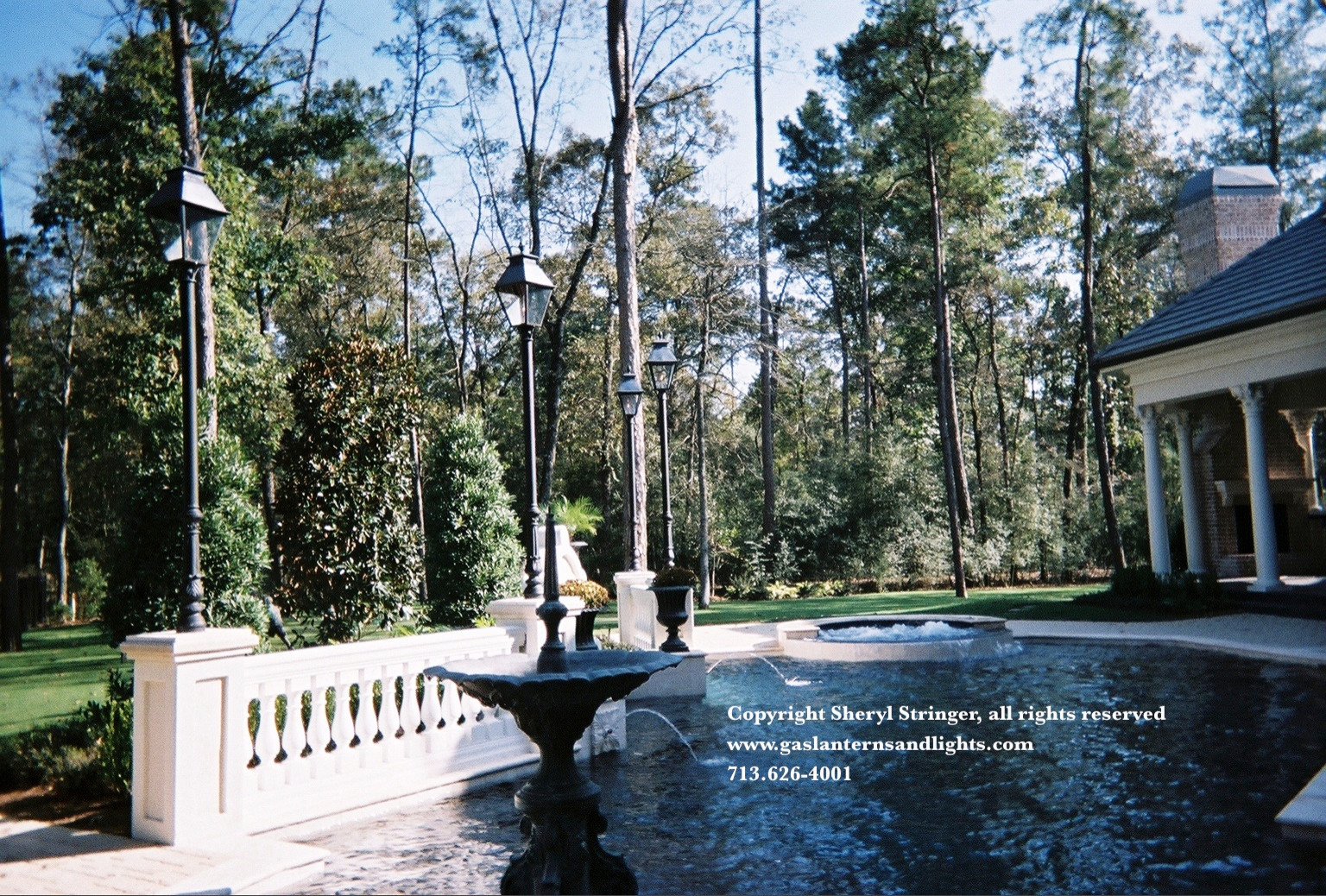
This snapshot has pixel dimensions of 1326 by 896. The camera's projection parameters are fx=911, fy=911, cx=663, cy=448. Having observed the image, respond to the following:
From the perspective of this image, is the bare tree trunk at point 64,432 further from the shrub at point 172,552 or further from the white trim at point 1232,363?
the white trim at point 1232,363

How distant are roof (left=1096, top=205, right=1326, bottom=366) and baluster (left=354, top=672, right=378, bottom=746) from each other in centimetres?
1507

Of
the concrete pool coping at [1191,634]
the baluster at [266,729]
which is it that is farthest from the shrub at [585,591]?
the baluster at [266,729]

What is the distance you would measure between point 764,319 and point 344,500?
63.3 feet

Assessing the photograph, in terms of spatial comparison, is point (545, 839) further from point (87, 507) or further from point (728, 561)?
point (87, 507)

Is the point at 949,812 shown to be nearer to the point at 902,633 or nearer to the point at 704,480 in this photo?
the point at 902,633

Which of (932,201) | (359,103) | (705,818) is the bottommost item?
(705,818)

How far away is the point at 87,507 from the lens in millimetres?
36969

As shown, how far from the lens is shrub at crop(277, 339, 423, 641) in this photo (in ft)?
34.2

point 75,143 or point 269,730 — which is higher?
point 75,143

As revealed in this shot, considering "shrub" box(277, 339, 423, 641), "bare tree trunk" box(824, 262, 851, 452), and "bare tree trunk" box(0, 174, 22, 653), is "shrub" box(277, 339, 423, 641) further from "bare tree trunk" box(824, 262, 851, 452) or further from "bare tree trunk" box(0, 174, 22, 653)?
"bare tree trunk" box(824, 262, 851, 452)

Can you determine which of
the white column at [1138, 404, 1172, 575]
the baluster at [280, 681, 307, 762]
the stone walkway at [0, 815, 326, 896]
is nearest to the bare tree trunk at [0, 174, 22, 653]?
the stone walkway at [0, 815, 326, 896]

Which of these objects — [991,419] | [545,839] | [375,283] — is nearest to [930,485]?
[991,419]

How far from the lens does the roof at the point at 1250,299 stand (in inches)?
600

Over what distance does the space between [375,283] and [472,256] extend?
136 inches
